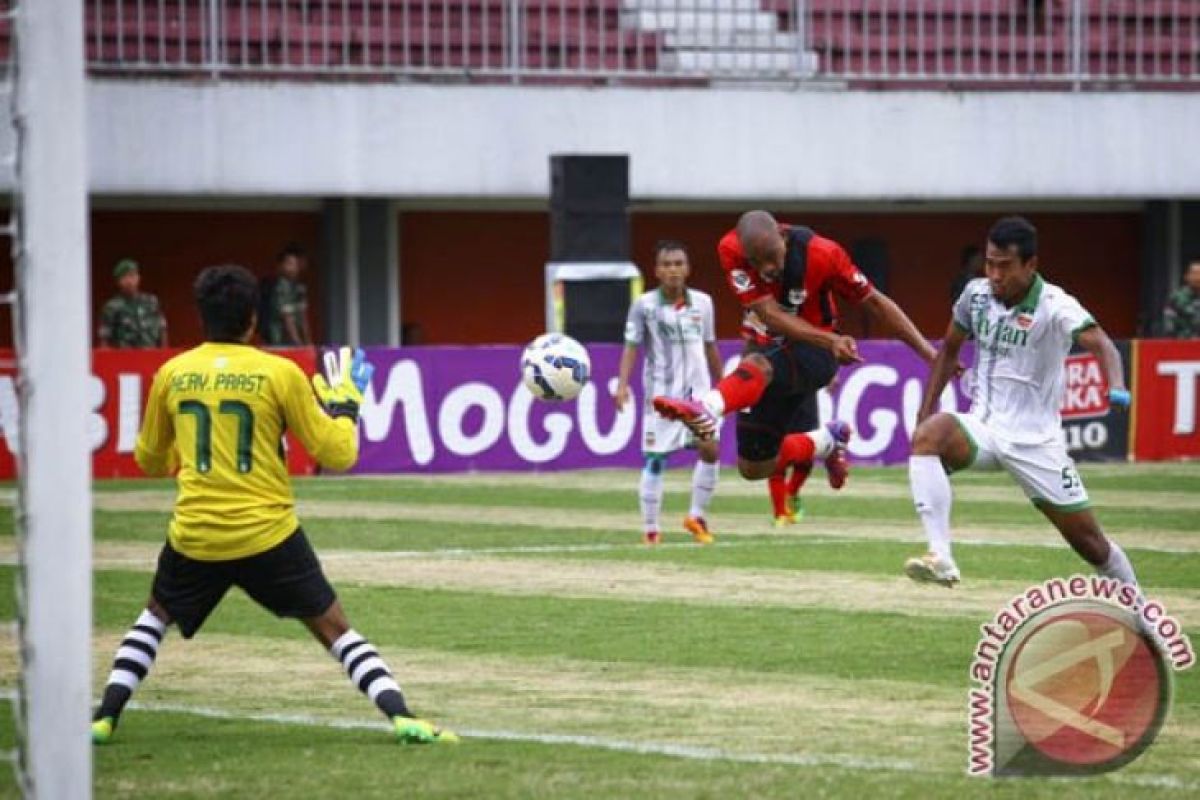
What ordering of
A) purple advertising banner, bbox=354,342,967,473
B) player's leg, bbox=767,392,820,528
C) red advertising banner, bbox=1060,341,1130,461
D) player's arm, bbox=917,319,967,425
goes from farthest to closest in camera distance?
1. red advertising banner, bbox=1060,341,1130,461
2. purple advertising banner, bbox=354,342,967,473
3. player's leg, bbox=767,392,820,528
4. player's arm, bbox=917,319,967,425

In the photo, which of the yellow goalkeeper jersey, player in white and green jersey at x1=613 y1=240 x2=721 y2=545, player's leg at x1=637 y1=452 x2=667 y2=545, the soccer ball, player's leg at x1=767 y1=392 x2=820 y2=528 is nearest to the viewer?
the yellow goalkeeper jersey

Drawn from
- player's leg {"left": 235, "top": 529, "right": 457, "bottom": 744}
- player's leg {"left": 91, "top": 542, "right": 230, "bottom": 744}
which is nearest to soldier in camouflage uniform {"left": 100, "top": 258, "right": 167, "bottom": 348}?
player's leg {"left": 91, "top": 542, "right": 230, "bottom": 744}

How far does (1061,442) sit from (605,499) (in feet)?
35.0

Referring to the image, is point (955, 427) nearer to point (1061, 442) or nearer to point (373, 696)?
point (1061, 442)

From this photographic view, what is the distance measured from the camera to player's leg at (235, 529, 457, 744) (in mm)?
9430

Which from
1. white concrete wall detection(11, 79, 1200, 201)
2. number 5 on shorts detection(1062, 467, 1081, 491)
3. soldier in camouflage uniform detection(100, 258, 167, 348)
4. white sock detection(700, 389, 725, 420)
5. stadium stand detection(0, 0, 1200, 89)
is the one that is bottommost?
number 5 on shorts detection(1062, 467, 1081, 491)

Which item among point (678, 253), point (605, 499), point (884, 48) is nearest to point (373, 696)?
point (678, 253)

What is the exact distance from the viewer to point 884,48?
29.7 metres

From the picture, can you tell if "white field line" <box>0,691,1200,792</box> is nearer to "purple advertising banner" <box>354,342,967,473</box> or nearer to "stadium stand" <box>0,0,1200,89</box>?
"purple advertising banner" <box>354,342,967,473</box>

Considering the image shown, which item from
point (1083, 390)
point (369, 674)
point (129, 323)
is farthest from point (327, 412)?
point (1083, 390)

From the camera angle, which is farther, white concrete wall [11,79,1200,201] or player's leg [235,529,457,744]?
white concrete wall [11,79,1200,201]

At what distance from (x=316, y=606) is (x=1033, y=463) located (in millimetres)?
3909

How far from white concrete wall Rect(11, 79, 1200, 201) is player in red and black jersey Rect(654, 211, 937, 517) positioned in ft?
40.4

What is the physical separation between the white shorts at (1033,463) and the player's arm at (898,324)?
1063 mm
